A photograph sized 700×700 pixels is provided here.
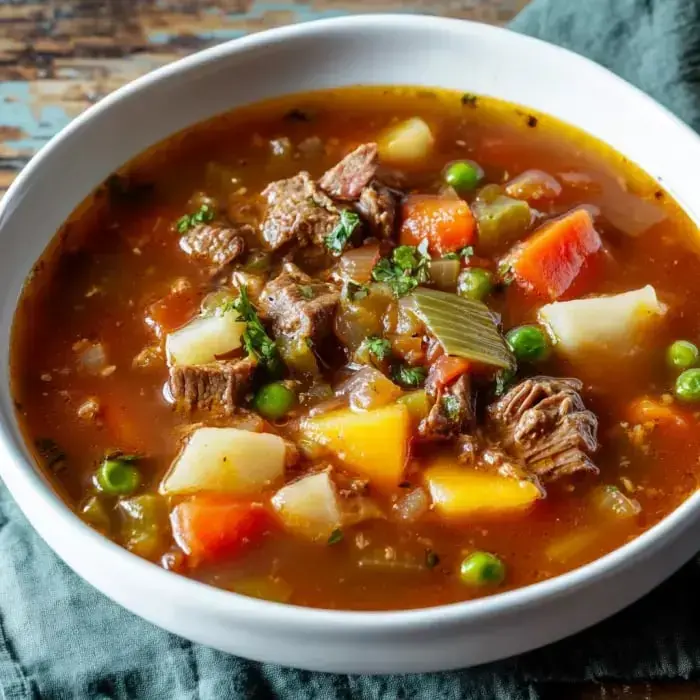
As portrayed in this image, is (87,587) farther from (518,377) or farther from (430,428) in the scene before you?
(518,377)

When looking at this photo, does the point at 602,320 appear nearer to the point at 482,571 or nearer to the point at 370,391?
the point at 370,391

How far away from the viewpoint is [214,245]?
4035 mm

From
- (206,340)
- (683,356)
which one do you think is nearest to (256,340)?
(206,340)

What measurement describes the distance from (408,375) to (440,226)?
744 mm

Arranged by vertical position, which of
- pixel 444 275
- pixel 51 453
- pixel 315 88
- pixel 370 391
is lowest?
pixel 51 453

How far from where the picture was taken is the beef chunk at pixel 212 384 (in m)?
3.53

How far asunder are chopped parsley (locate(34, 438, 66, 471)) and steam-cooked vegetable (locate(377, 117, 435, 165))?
1853 millimetres

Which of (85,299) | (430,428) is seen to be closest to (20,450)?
(85,299)

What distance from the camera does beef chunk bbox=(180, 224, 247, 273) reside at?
4.02 m

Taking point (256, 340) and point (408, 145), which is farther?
point (408, 145)

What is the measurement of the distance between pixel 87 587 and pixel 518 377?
1632mm

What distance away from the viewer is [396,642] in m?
2.83

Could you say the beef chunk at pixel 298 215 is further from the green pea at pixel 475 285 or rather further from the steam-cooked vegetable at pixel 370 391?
the steam-cooked vegetable at pixel 370 391

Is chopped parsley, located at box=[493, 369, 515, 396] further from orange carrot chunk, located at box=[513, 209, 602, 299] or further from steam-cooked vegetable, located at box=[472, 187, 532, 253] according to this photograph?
steam-cooked vegetable, located at box=[472, 187, 532, 253]
